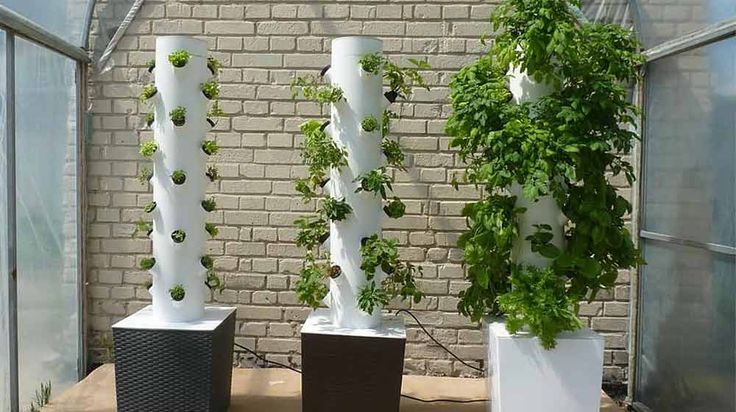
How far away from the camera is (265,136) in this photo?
381 cm

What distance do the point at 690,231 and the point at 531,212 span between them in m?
0.84

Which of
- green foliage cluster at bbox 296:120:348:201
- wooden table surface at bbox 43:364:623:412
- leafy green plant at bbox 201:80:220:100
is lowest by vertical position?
wooden table surface at bbox 43:364:623:412

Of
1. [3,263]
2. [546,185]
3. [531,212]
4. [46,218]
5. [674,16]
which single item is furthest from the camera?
[46,218]

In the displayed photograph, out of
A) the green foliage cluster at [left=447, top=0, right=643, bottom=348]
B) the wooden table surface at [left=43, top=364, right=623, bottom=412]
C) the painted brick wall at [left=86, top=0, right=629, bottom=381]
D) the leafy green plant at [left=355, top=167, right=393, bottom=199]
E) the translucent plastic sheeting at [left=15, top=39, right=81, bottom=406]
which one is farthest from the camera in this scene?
the painted brick wall at [left=86, top=0, right=629, bottom=381]

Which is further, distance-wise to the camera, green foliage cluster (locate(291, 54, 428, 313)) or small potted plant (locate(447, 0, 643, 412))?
green foliage cluster (locate(291, 54, 428, 313))

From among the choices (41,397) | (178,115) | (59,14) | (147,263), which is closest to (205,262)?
(147,263)

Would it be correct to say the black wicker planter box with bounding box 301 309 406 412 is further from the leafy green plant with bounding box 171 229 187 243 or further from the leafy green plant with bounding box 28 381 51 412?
the leafy green plant with bounding box 28 381 51 412

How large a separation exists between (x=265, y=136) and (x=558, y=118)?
1.82 metres

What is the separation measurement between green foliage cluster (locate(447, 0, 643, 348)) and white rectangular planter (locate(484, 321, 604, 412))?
0.08 meters

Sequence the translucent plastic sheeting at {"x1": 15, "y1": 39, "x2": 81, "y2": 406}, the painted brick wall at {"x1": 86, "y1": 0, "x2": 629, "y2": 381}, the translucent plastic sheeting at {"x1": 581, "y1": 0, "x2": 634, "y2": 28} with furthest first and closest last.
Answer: the painted brick wall at {"x1": 86, "y1": 0, "x2": 629, "y2": 381}, the translucent plastic sheeting at {"x1": 581, "y1": 0, "x2": 634, "y2": 28}, the translucent plastic sheeting at {"x1": 15, "y1": 39, "x2": 81, "y2": 406}

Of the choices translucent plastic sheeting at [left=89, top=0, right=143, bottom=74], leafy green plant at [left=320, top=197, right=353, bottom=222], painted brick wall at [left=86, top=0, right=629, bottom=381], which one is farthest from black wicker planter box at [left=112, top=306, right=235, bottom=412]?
translucent plastic sheeting at [left=89, top=0, right=143, bottom=74]

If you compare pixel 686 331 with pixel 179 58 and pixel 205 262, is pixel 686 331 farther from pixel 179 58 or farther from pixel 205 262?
pixel 179 58

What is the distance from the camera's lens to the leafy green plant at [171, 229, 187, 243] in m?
2.96

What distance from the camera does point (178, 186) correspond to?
9.73 ft
